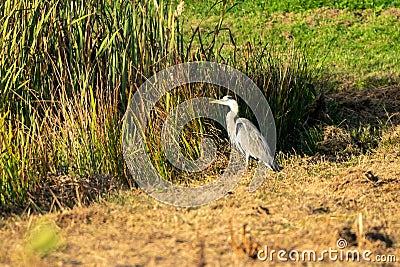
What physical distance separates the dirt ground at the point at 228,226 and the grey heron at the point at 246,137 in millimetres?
235

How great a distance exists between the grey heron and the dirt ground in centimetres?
23

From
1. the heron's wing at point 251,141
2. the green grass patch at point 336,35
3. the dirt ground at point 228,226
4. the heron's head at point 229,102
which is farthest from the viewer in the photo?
the green grass patch at point 336,35

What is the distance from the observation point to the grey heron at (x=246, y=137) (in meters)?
6.32

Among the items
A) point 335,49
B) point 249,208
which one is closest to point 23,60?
point 249,208

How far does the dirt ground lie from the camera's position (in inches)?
160

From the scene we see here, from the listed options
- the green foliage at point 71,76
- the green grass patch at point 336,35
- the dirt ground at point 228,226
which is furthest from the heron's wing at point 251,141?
the green grass patch at point 336,35

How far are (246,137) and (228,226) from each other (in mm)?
1823

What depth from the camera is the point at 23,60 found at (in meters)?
6.53

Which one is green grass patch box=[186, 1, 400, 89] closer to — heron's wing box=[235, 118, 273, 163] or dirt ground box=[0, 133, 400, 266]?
heron's wing box=[235, 118, 273, 163]

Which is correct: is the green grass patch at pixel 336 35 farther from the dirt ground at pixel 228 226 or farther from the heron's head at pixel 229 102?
the dirt ground at pixel 228 226

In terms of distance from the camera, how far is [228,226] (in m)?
4.62

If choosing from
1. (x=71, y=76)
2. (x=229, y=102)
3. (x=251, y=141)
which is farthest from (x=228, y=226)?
(x=71, y=76)

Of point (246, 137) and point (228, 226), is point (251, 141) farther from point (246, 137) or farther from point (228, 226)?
point (228, 226)

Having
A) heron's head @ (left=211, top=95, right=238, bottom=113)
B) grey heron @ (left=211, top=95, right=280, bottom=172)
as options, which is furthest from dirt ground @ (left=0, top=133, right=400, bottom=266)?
heron's head @ (left=211, top=95, right=238, bottom=113)
